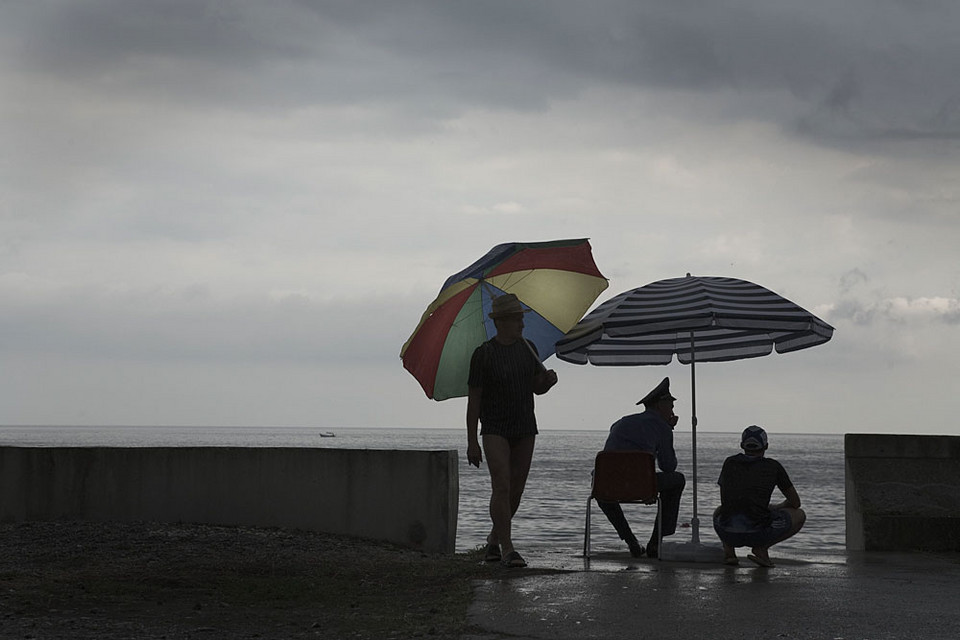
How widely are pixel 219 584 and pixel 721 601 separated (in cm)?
330

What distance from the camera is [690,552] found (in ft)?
30.1

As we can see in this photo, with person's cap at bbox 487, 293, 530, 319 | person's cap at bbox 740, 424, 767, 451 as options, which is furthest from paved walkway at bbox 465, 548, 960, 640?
person's cap at bbox 487, 293, 530, 319

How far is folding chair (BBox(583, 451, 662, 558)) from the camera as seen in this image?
898 centimetres

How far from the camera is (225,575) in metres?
7.89

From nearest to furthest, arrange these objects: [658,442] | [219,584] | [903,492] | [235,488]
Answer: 1. [219,584]
2. [658,442]
3. [235,488]
4. [903,492]

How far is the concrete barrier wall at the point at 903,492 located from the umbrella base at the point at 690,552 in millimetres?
2191

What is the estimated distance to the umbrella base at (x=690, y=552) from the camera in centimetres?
911

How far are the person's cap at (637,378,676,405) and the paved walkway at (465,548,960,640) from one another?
1385 millimetres

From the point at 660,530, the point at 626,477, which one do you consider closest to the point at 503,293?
the point at 626,477

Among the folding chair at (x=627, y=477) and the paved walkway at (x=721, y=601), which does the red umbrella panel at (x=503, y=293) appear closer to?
the folding chair at (x=627, y=477)

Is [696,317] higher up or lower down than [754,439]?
higher up

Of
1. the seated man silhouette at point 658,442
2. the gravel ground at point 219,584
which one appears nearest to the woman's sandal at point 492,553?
the gravel ground at point 219,584

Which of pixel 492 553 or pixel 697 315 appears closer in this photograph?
pixel 492 553

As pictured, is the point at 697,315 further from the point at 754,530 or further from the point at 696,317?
the point at 754,530
